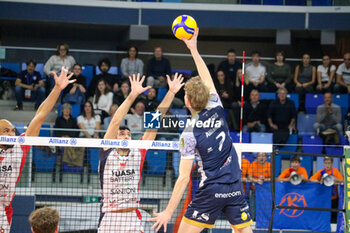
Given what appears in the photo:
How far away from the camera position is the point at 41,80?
13.1 metres

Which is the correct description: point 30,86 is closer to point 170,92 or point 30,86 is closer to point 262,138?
point 262,138

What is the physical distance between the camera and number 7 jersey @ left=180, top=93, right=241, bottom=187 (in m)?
5.50

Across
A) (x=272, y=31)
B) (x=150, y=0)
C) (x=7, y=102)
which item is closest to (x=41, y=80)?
(x=7, y=102)

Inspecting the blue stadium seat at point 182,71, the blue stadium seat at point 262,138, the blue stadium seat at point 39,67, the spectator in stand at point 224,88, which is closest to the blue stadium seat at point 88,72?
the blue stadium seat at point 39,67

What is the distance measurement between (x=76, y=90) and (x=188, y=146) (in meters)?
8.35

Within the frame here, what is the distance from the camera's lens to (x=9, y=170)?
7297 millimetres

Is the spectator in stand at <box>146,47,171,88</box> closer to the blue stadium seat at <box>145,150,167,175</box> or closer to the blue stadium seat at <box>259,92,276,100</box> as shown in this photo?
the blue stadium seat at <box>145,150,167,175</box>

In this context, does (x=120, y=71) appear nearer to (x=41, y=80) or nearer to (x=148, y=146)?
(x=41, y=80)

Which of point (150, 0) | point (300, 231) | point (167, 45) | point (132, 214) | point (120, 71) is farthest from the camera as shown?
point (167, 45)

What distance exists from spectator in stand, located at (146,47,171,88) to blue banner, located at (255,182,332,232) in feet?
→ 13.8

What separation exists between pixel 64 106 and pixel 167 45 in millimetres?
6772

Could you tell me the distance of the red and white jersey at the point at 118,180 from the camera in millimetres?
6918

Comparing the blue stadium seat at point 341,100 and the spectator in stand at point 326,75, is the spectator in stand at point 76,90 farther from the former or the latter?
the blue stadium seat at point 341,100

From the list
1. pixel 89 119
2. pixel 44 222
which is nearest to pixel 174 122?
pixel 89 119
